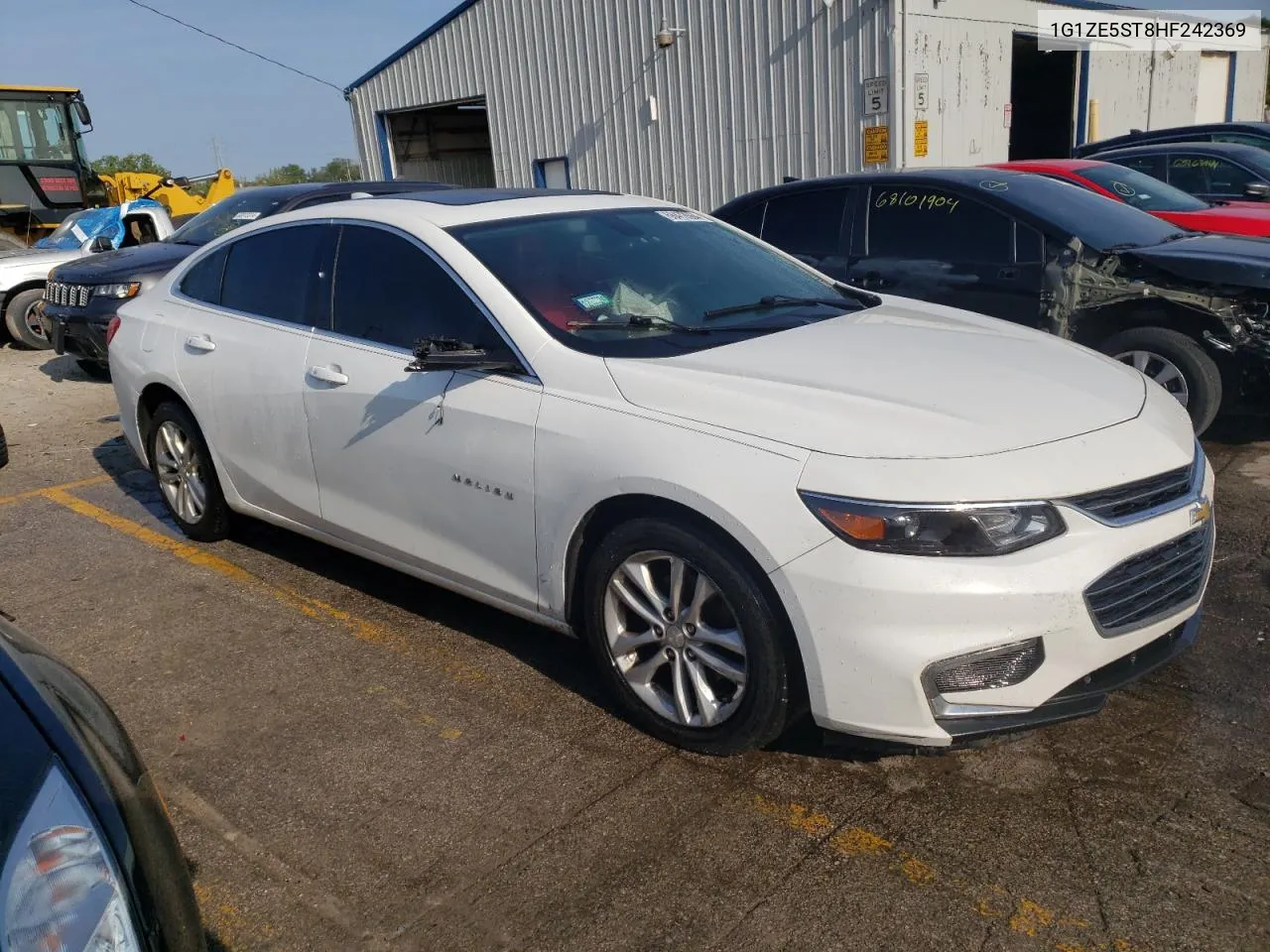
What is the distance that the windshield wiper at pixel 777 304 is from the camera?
3898 mm

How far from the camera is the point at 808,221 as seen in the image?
7.12 meters

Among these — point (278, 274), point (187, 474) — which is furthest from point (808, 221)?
point (187, 474)

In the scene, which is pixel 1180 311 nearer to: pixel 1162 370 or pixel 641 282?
pixel 1162 370

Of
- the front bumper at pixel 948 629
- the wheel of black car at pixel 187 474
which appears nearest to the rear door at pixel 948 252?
the front bumper at pixel 948 629

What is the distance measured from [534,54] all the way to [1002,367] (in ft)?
53.9

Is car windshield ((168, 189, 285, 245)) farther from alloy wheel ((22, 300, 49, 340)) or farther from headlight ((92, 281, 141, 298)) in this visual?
alloy wheel ((22, 300, 49, 340))

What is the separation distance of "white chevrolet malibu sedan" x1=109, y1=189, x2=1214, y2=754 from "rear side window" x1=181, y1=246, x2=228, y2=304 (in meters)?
0.28

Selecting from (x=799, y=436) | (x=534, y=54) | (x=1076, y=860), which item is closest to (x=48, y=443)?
(x=799, y=436)

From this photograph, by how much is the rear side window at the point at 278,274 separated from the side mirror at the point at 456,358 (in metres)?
1.04

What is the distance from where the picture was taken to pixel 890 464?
9.27ft

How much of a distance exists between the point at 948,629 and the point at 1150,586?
2.22 feet

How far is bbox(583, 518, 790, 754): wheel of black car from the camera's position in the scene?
3.02 metres

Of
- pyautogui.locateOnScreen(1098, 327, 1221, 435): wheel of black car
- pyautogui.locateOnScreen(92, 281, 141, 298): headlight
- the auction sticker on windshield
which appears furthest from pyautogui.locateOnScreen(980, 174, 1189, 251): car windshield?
pyautogui.locateOnScreen(92, 281, 141, 298): headlight

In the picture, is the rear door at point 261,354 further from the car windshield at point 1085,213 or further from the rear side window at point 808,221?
the car windshield at point 1085,213
